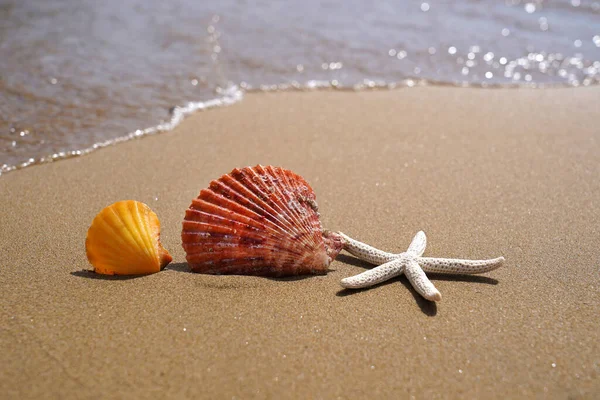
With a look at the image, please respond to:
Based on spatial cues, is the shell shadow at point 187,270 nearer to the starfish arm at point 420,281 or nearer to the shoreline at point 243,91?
the starfish arm at point 420,281

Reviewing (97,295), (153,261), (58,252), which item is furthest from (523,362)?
(58,252)

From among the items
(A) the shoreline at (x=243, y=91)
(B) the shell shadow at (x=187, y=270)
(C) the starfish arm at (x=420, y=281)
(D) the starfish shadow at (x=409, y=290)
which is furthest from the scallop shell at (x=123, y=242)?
(A) the shoreline at (x=243, y=91)

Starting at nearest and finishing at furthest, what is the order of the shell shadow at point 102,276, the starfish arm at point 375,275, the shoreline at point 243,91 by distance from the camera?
the starfish arm at point 375,275
the shell shadow at point 102,276
the shoreline at point 243,91

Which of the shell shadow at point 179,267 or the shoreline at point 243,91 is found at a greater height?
→ the shoreline at point 243,91

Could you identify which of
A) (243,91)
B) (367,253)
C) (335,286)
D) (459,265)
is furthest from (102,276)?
(243,91)

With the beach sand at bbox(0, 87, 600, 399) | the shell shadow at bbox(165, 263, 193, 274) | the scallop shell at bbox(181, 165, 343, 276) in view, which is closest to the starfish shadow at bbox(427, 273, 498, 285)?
the beach sand at bbox(0, 87, 600, 399)

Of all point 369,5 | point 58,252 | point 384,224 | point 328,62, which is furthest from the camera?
point 369,5

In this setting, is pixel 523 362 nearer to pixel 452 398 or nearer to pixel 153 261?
pixel 452 398
